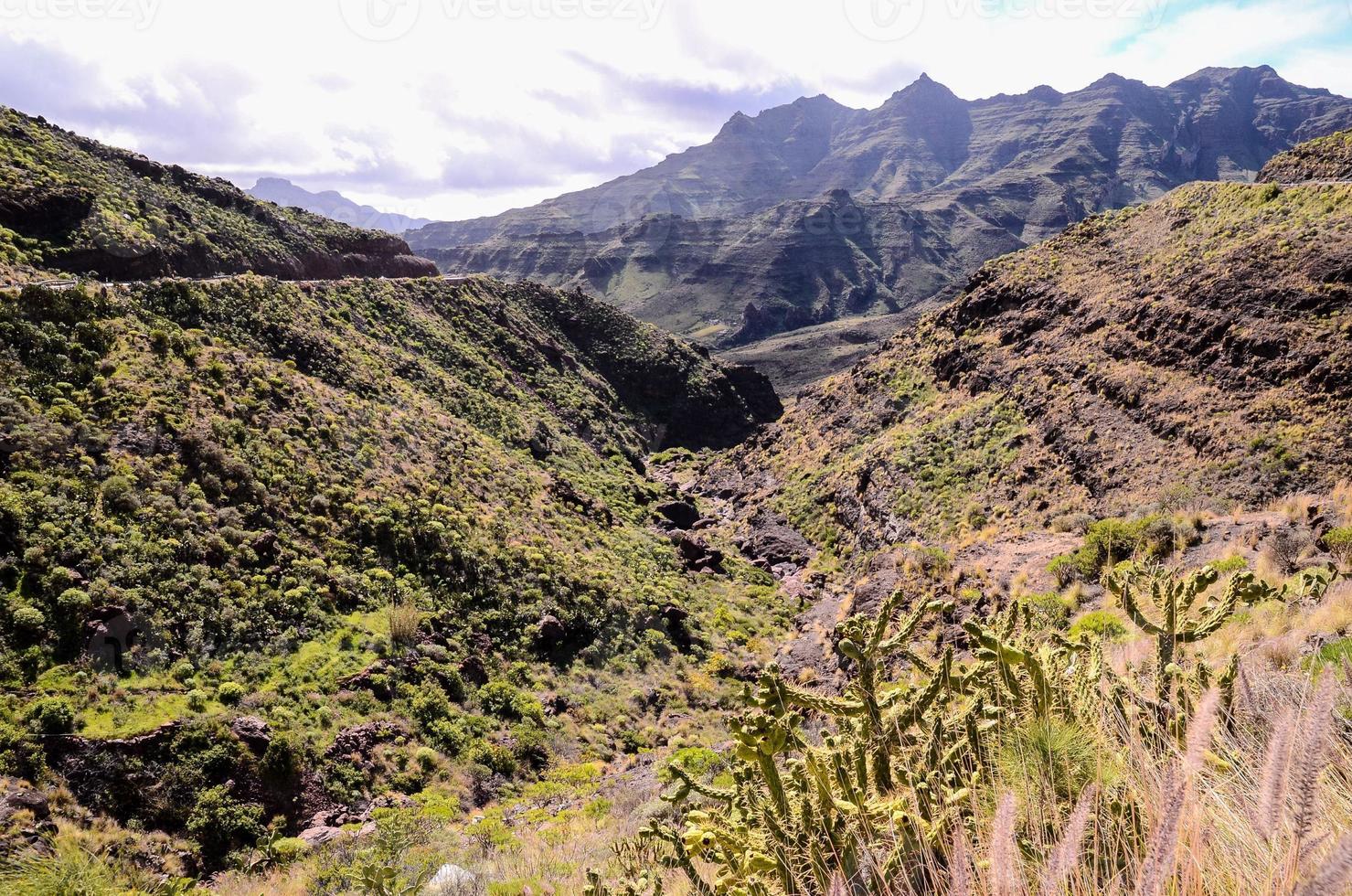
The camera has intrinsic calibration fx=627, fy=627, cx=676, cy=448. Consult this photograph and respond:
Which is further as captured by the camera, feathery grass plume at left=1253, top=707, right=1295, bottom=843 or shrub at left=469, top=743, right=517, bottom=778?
shrub at left=469, top=743, right=517, bottom=778

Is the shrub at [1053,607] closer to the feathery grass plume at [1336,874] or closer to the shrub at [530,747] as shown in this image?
the feathery grass plume at [1336,874]

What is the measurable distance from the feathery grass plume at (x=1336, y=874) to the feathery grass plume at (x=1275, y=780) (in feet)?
0.97

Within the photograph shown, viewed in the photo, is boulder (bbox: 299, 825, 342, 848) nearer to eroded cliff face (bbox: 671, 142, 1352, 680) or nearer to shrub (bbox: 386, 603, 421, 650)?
shrub (bbox: 386, 603, 421, 650)

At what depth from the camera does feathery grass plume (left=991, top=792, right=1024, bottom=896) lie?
1.55m

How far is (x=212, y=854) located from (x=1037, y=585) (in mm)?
16945

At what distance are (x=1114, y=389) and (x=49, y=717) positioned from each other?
103 feet

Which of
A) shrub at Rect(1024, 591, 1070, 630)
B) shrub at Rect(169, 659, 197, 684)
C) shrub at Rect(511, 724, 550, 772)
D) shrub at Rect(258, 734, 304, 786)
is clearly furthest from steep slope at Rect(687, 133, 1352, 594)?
shrub at Rect(169, 659, 197, 684)

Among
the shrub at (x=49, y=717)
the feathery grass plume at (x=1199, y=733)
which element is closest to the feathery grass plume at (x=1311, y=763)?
the feathery grass plume at (x=1199, y=733)

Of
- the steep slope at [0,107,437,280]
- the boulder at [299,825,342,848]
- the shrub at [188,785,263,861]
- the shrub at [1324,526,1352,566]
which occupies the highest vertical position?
the steep slope at [0,107,437,280]

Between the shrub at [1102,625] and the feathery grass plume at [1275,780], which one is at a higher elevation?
the feathery grass plume at [1275,780]

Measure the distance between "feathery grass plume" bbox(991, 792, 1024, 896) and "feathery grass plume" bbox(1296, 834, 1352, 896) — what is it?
606 mm

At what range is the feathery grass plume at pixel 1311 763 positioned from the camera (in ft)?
3.85

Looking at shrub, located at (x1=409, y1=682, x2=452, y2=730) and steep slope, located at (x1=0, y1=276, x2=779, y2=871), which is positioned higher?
steep slope, located at (x1=0, y1=276, x2=779, y2=871)

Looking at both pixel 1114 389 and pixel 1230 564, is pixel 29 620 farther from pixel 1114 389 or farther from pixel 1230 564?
pixel 1114 389
